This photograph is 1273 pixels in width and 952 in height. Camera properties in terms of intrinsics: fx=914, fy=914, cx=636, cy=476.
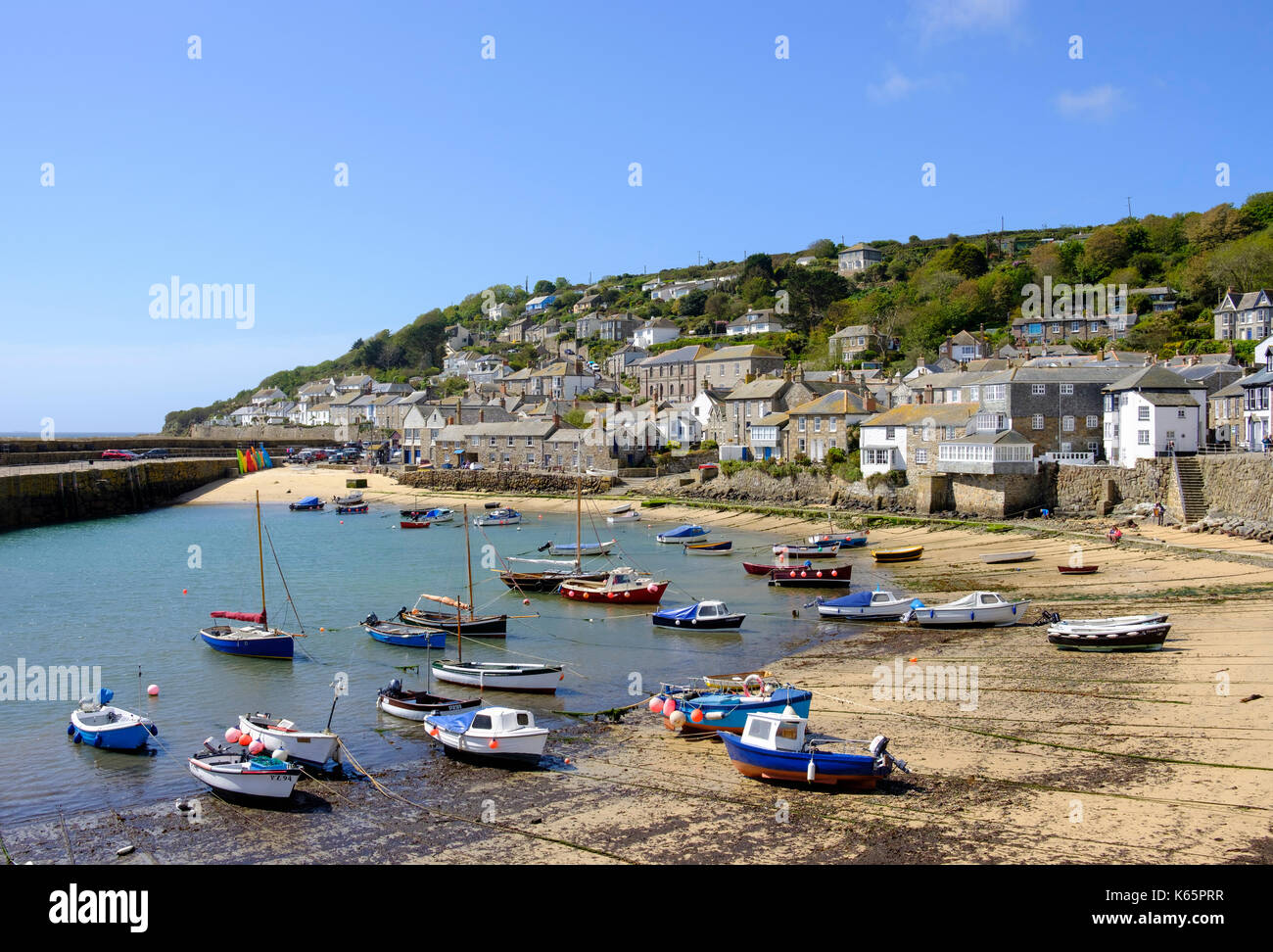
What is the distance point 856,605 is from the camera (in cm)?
3183

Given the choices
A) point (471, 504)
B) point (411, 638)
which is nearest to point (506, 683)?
point (411, 638)

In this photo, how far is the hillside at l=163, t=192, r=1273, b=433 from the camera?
84312 mm

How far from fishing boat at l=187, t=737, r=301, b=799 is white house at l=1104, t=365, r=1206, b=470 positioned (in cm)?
4303

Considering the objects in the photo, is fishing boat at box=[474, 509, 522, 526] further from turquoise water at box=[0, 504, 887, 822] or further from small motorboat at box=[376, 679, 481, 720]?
small motorboat at box=[376, 679, 481, 720]

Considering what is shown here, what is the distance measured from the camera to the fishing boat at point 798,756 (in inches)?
648

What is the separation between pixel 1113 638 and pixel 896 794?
12348mm

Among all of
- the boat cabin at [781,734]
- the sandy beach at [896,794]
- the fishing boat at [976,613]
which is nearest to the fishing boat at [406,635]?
the sandy beach at [896,794]

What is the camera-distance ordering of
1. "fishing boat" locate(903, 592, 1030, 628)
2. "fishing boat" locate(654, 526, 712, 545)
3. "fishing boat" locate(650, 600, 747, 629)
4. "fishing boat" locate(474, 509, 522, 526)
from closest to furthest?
1. "fishing boat" locate(903, 592, 1030, 628)
2. "fishing boat" locate(650, 600, 747, 629)
3. "fishing boat" locate(654, 526, 712, 545)
4. "fishing boat" locate(474, 509, 522, 526)

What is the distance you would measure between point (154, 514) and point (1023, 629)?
69.3 meters

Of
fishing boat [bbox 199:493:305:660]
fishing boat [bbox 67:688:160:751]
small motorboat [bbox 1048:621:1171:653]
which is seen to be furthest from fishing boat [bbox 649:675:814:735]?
fishing boat [bbox 199:493:305:660]

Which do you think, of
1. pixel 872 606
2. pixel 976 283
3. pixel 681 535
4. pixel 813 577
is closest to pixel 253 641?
pixel 872 606

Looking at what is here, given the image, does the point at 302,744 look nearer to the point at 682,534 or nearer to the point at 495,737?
the point at 495,737

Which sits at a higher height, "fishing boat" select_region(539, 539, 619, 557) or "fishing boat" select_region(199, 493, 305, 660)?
"fishing boat" select_region(539, 539, 619, 557)
